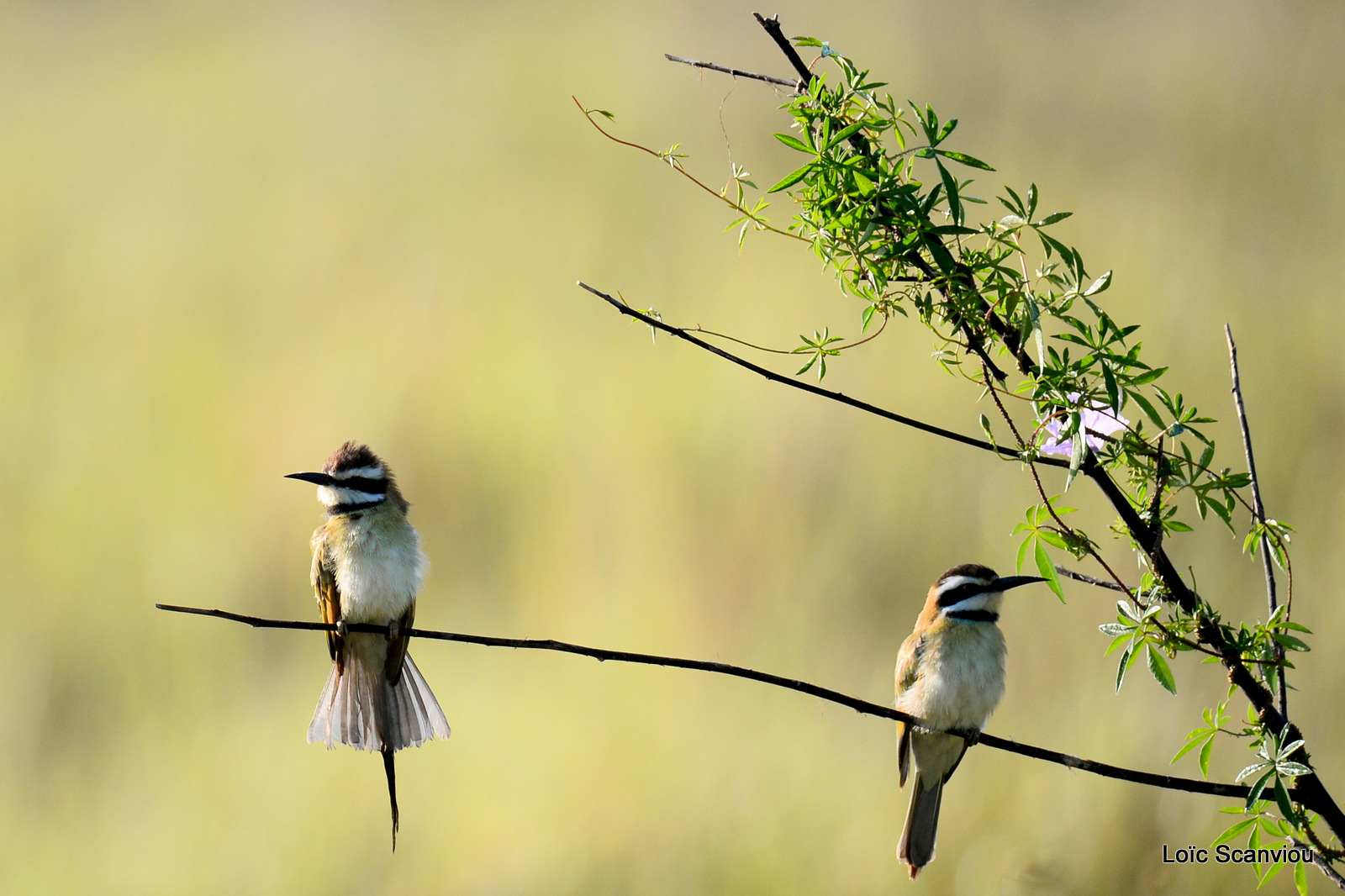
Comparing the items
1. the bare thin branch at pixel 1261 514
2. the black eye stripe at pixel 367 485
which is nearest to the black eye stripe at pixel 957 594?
the bare thin branch at pixel 1261 514

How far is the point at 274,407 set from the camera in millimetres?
4008

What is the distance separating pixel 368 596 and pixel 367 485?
0.63ft

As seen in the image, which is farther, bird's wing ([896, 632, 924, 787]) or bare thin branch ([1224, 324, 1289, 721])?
bird's wing ([896, 632, 924, 787])

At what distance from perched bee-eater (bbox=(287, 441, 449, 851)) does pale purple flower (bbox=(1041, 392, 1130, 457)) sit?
885 mm

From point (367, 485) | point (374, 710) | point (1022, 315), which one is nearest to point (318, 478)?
point (367, 485)

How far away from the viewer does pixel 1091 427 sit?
79cm

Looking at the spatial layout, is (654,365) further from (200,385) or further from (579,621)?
(200,385)

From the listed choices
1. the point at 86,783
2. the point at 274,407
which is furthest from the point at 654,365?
the point at 86,783

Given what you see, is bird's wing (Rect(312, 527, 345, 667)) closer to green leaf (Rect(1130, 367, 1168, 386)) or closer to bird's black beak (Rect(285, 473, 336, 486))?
bird's black beak (Rect(285, 473, 336, 486))

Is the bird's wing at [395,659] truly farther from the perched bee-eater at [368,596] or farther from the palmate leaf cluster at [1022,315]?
the palmate leaf cluster at [1022,315]

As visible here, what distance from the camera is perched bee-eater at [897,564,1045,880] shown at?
1584 millimetres

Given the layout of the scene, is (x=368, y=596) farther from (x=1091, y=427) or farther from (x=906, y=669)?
(x=1091, y=427)

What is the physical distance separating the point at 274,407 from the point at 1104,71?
3.32 m

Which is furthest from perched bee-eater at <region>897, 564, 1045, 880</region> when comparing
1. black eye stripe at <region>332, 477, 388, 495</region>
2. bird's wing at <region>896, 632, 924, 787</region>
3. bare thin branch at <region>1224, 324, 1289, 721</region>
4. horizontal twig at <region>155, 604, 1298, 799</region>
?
black eye stripe at <region>332, 477, 388, 495</region>
